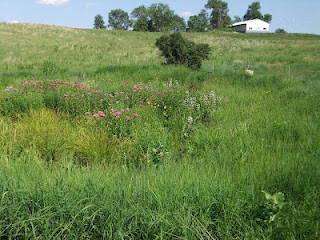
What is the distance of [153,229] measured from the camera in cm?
205

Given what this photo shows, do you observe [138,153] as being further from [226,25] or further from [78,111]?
[226,25]

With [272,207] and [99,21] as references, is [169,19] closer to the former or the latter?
[99,21]

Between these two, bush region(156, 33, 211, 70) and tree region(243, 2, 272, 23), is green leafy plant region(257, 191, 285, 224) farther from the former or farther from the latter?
tree region(243, 2, 272, 23)

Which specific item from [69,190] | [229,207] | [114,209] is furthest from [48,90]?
[229,207]

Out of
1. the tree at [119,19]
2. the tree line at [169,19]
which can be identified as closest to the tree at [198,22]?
the tree line at [169,19]

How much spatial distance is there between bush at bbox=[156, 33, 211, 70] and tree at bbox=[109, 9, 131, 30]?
86.7 metres

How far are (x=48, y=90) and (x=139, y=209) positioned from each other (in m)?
5.05

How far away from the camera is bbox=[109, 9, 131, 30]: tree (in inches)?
3637

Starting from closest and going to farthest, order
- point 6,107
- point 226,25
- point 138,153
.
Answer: point 138,153 → point 6,107 → point 226,25

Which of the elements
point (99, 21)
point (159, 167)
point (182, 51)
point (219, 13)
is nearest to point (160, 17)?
point (219, 13)

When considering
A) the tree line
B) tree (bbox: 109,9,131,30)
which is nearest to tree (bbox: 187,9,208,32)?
the tree line

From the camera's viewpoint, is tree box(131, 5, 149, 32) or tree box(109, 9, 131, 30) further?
tree box(109, 9, 131, 30)

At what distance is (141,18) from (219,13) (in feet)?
86.3

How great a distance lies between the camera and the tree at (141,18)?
2924 inches
